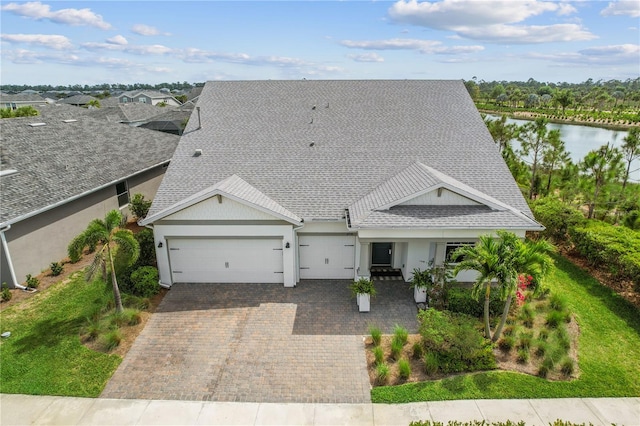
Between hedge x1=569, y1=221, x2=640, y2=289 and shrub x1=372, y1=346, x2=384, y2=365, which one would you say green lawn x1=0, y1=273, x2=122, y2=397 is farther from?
hedge x1=569, y1=221, x2=640, y2=289

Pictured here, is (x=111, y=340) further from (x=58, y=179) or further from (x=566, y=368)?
(x=566, y=368)

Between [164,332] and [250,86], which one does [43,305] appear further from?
[250,86]

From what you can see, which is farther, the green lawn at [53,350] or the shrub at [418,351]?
the shrub at [418,351]

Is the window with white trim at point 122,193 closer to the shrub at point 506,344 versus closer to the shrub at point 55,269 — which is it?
the shrub at point 55,269

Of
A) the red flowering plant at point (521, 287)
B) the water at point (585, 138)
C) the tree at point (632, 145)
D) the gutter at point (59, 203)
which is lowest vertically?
the red flowering plant at point (521, 287)

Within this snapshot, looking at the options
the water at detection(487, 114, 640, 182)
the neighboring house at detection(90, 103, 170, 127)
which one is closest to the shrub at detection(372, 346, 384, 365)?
the water at detection(487, 114, 640, 182)

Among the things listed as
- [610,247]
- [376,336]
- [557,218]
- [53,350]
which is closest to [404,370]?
[376,336]

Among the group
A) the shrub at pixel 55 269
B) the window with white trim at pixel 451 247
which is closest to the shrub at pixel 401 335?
the window with white trim at pixel 451 247

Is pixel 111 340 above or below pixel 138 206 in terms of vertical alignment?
below
